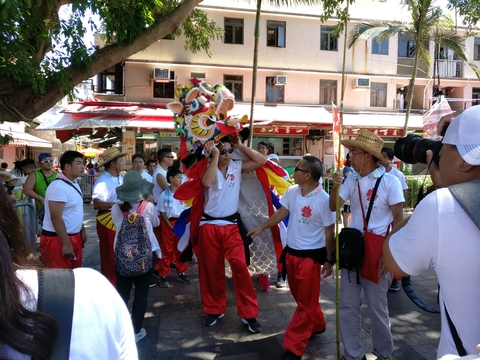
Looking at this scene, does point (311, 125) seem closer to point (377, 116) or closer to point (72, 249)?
point (377, 116)

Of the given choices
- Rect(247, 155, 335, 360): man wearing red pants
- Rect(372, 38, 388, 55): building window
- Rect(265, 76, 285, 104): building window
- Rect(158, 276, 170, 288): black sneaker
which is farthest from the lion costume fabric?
Rect(372, 38, 388, 55): building window

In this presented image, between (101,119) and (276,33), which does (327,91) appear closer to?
(276,33)

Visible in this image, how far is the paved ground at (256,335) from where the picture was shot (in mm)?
3371

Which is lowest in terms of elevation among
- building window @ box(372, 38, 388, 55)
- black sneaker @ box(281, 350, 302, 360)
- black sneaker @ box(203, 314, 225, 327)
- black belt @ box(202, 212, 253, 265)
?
black sneaker @ box(203, 314, 225, 327)

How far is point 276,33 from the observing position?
1695 cm

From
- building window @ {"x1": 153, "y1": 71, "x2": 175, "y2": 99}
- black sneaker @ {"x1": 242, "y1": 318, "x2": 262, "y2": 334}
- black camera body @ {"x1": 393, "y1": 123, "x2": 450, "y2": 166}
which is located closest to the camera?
black camera body @ {"x1": 393, "y1": 123, "x2": 450, "y2": 166}

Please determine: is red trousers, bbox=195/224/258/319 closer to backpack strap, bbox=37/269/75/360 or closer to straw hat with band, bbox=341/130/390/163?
straw hat with band, bbox=341/130/390/163

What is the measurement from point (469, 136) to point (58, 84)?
5.20 meters

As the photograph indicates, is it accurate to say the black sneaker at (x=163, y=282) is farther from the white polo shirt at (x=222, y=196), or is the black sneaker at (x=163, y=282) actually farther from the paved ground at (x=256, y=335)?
the white polo shirt at (x=222, y=196)

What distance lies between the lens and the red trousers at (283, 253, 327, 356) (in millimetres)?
3117

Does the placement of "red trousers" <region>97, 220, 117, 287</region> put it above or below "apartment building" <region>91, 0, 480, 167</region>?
below

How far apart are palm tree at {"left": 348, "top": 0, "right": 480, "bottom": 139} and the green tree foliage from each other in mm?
7477

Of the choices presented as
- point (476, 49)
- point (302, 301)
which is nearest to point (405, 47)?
point (476, 49)

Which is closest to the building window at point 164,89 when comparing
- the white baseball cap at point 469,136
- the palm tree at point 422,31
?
the palm tree at point 422,31
